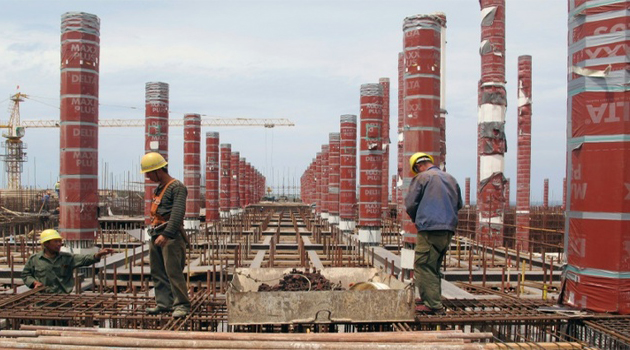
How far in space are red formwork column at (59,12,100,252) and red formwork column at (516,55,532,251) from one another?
1248 cm

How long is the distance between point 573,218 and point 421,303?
1761mm

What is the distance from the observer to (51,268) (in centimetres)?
662

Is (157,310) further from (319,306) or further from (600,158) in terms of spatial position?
(600,158)

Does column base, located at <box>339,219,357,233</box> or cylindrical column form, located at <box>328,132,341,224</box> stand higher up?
cylindrical column form, located at <box>328,132,341,224</box>

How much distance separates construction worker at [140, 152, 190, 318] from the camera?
5.67 m

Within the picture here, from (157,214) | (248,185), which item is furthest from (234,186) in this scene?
(157,214)

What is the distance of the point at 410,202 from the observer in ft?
19.8

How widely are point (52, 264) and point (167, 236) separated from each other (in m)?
1.79

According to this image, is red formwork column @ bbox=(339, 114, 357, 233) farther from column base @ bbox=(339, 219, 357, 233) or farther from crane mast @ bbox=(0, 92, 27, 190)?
crane mast @ bbox=(0, 92, 27, 190)

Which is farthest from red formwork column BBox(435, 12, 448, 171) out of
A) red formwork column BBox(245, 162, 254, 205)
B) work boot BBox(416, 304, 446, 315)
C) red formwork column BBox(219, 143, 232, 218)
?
red formwork column BBox(245, 162, 254, 205)

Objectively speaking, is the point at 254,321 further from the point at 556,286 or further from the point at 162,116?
the point at 162,116

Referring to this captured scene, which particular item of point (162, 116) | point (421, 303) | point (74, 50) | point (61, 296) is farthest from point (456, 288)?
point (162, 116)

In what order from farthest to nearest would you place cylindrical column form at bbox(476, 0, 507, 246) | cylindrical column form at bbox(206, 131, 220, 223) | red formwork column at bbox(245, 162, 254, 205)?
red formwork column at bbox(245, 162, 254, 205)
cylindrical column form at bbox(206, 131, 220, 223)
cylindrical column form at bbox(476, 0, 507, 246)

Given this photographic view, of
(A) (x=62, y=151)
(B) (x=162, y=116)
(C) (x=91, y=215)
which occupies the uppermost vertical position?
(B) (x=162, y=116)
